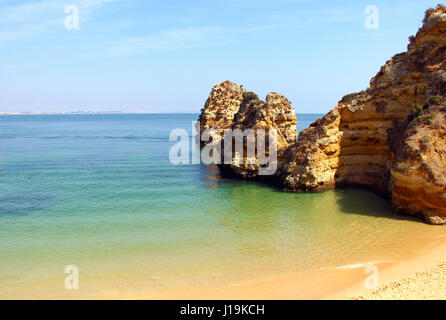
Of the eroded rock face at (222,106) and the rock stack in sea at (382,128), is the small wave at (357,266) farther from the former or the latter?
the eroded rock face at (222,106)

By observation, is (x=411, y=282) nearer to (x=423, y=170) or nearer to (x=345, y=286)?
(x=345, y=286)

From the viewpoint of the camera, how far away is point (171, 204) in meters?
21.3

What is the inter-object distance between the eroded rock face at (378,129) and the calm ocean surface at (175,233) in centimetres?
131

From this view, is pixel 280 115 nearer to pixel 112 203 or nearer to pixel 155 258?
pixel 112 203

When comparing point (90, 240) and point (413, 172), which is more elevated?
point (413, 172)

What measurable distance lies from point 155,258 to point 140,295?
2.69 meters

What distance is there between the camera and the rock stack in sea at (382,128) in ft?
62.2

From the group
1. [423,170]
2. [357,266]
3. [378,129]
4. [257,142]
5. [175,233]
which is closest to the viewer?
[357,266]

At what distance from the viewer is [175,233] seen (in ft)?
54.4

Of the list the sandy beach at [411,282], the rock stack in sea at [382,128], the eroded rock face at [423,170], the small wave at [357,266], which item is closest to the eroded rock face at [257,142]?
the rock stack in sea at [382,128]

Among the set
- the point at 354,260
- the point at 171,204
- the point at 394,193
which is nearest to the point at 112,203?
the point at 171,204

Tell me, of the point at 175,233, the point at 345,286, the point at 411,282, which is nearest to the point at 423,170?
the point at 411,282

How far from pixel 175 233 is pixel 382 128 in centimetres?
1460

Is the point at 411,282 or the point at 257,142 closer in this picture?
the point at 411,282
